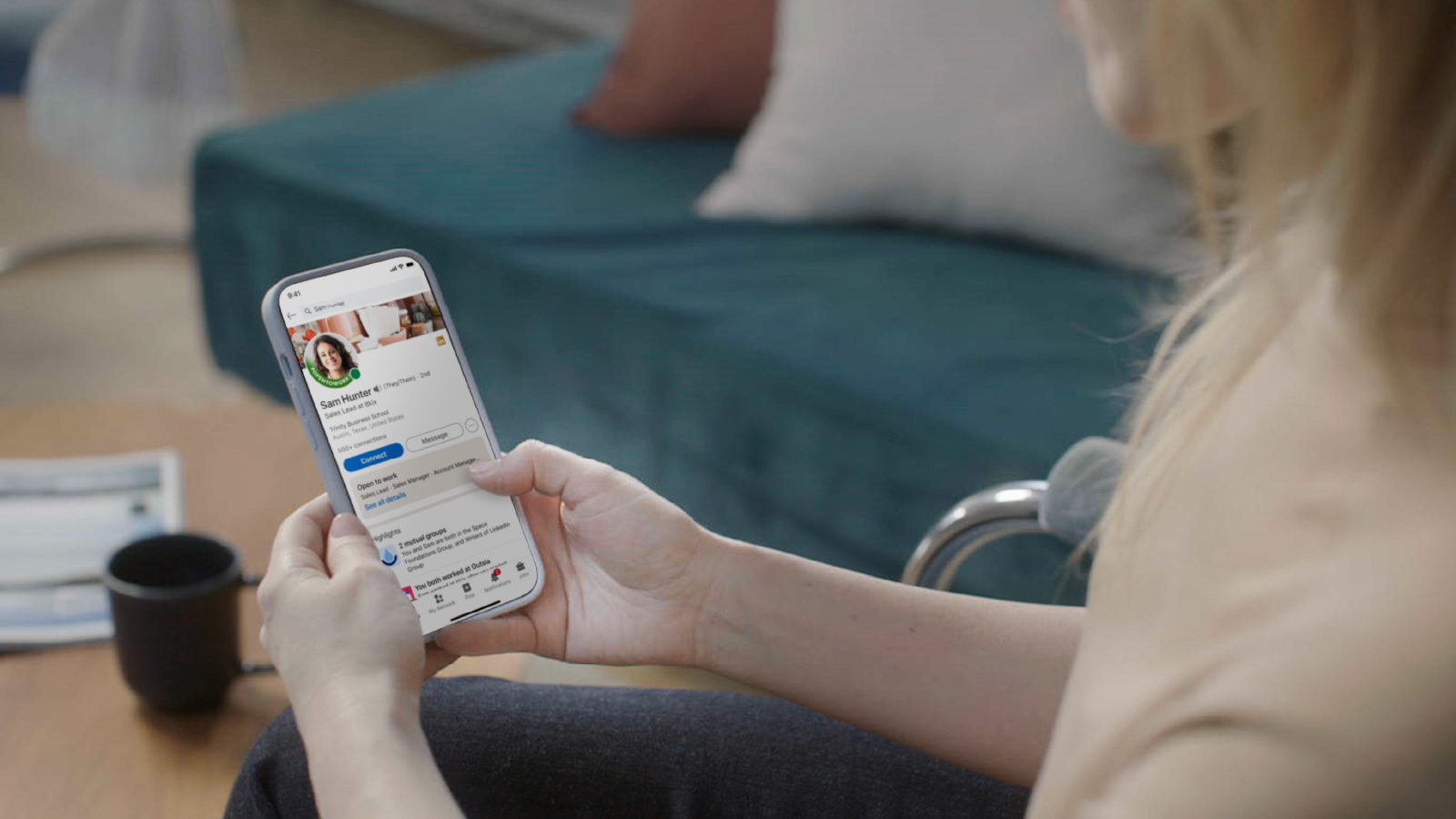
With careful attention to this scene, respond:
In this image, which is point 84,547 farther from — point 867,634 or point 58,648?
point 867,634

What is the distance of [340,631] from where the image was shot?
21.8 inches

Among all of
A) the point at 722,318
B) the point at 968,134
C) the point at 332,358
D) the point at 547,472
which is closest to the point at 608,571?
the point at 547,472

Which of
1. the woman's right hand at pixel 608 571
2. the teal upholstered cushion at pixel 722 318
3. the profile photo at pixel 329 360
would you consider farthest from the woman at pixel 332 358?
the teal upholstered cushion at pixel 722 318

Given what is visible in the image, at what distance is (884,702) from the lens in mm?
679

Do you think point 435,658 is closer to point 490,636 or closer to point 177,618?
point 490,636

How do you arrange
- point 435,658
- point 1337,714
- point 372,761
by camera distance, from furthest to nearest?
point 435,658 → point 372,761 → point 1337,714

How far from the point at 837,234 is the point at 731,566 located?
91cm

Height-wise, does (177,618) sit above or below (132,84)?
below

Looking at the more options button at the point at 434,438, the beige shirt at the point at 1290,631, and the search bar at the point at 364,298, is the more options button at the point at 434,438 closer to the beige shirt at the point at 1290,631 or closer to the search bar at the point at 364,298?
the search bar at the point at 364,298

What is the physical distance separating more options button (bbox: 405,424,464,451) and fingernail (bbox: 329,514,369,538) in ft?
0.14

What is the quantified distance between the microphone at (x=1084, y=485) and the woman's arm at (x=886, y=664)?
68mm

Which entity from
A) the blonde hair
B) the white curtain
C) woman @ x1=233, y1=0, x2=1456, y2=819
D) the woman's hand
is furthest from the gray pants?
the white curtain

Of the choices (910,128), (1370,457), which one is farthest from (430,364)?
(910,128)

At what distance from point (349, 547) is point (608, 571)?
137 millimetres
